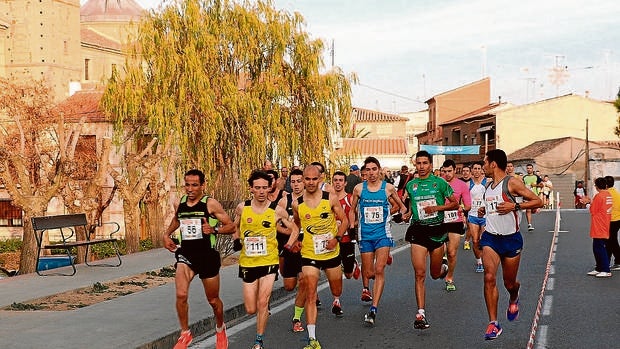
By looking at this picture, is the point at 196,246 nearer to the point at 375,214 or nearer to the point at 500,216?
the point at 375,214

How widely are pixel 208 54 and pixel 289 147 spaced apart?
4.14 meters

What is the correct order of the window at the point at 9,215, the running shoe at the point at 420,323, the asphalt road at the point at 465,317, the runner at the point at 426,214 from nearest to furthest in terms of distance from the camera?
the asphalt road at the point at 465,317 < the running shoe at the point at 420,323 < the runner at the point at 426,214 < the window at the point at 9,215

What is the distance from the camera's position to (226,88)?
1056 inches

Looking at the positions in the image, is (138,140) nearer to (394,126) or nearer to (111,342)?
(111,342)

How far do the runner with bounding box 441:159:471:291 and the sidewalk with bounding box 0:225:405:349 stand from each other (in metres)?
2.40

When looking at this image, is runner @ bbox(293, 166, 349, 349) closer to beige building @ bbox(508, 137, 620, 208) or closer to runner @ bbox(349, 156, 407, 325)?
runner @ bbox(349, 156, 407, 325)

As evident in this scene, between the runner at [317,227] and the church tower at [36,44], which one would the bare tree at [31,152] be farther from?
the church tower at [36,44]

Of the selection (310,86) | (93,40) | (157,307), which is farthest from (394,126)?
(157,307)

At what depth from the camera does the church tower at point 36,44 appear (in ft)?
201

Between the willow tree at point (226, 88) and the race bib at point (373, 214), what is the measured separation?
1643cm

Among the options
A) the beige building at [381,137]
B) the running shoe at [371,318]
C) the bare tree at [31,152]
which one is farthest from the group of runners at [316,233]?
the beige building at [381,137]

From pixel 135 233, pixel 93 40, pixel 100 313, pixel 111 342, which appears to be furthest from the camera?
pixel 93 40

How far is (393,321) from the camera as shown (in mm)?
9477

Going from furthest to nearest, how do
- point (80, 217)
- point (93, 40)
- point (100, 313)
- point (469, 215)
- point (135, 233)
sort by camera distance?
point (93, 40) → point (135, 233) → point (80, 217) → point (469, 215) → point (100, 313)
